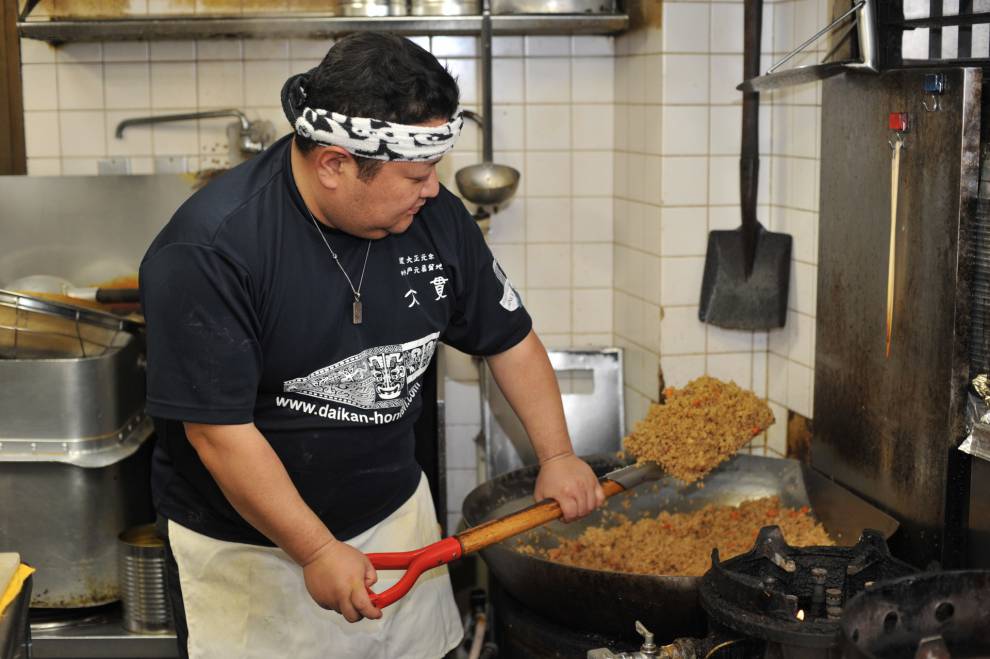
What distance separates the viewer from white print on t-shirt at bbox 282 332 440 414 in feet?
6.77

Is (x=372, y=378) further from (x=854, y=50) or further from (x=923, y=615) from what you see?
(x=854, y=50)

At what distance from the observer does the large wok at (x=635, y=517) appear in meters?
2.21

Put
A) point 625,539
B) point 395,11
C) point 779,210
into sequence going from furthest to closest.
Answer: point 395,11 < point 779,210 < point 625,539

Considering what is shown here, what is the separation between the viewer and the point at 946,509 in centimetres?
228

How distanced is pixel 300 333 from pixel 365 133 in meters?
0.37

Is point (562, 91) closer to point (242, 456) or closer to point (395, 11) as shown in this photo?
point (395, 11)

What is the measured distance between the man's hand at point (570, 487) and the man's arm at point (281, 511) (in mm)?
457

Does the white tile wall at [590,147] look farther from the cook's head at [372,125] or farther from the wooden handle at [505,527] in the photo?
the cook's head at [372,125]

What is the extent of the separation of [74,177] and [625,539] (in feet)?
6.99

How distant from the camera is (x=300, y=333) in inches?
78.7

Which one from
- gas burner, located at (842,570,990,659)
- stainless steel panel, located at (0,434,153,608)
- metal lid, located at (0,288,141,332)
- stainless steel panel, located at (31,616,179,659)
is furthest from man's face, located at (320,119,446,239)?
stainless steel panel, located at (31,616,179,659)

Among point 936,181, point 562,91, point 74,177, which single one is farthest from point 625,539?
point 74,177

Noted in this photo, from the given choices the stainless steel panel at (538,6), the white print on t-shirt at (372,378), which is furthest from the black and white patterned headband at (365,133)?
the stainless steel panel at (538,6)

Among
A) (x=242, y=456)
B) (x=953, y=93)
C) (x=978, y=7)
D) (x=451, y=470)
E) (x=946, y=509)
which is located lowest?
(x=451, y=470)
